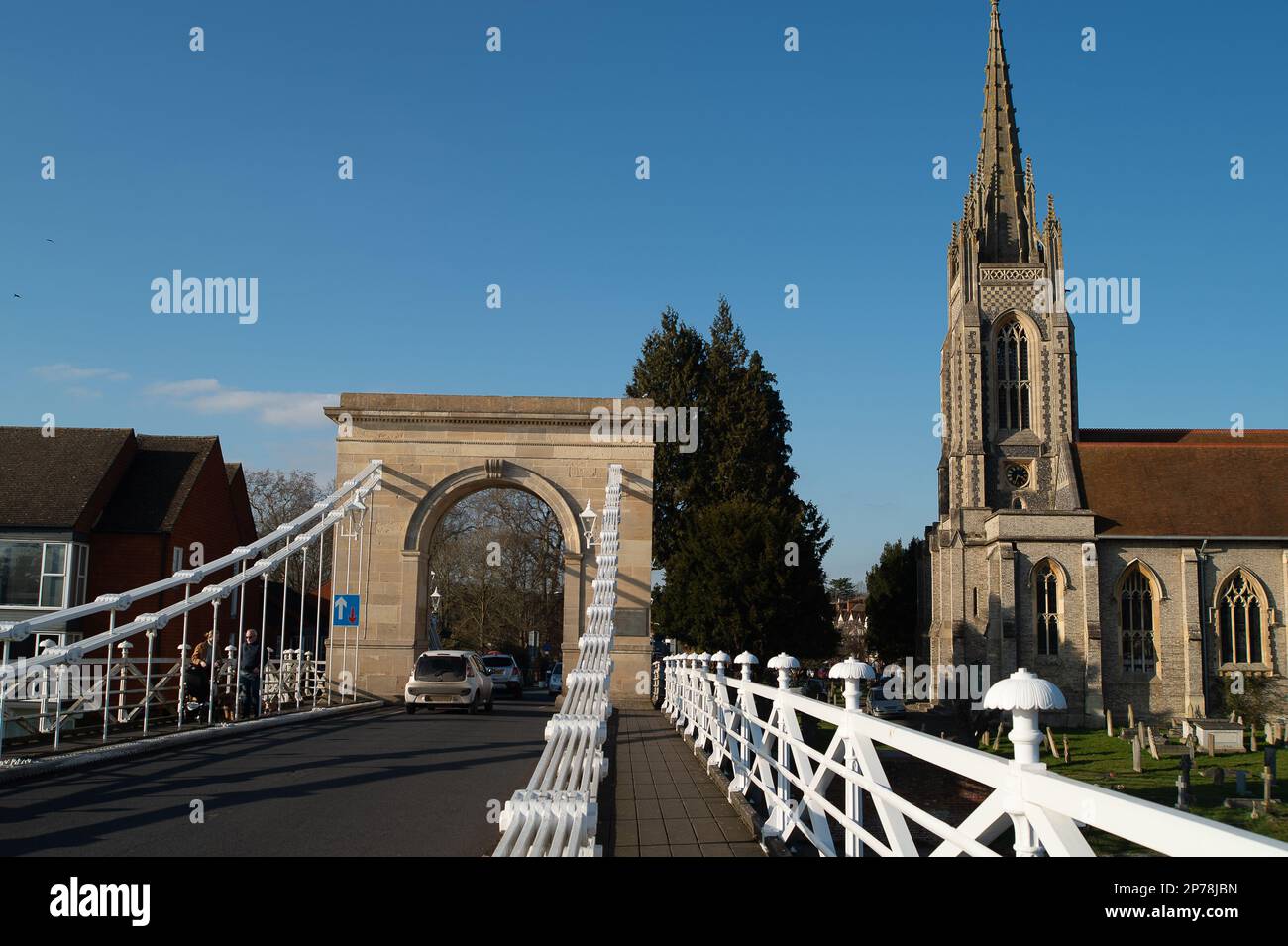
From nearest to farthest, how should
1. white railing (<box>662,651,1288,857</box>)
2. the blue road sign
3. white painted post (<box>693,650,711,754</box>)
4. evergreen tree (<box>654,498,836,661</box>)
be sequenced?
white railing (<box>662,651,1288,857</box>) → white painted post (<box>693,650,711,754</box>) → the blue road sign → evergreen tree (<box>654,498,836,661</box>)

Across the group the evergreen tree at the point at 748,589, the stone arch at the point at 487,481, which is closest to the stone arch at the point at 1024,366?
the evergreen tree at the point at 748,589

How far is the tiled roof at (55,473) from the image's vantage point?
1133 inches

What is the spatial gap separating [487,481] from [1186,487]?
37.5m

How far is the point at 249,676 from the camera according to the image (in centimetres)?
1689

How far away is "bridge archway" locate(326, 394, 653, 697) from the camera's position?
85.4 ft

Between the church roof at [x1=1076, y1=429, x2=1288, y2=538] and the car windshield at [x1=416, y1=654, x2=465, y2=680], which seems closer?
the car windshield at [x1=416, y1=654, x2=465, y2=680]

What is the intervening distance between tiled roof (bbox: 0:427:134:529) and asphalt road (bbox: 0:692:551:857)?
58.7 ft

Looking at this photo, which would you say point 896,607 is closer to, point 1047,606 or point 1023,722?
point 1047,606

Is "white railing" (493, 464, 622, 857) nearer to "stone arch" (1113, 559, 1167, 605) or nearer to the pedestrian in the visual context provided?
the pedestrian

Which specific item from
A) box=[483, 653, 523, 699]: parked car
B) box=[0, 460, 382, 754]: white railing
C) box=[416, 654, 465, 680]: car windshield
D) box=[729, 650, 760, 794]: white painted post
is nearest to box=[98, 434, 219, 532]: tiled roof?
box=[0, 460, 382, 754]: white railing

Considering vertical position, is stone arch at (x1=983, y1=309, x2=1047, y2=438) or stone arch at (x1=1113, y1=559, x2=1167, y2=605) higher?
stone arch at (x1=983, y1=309, x2=1047, y2=438)

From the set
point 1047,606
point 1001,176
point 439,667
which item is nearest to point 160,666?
point 439,667

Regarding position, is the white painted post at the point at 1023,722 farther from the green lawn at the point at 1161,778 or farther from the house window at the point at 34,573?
the house window at the point at 34,573

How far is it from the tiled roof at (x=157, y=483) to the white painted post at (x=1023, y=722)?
3091cm
